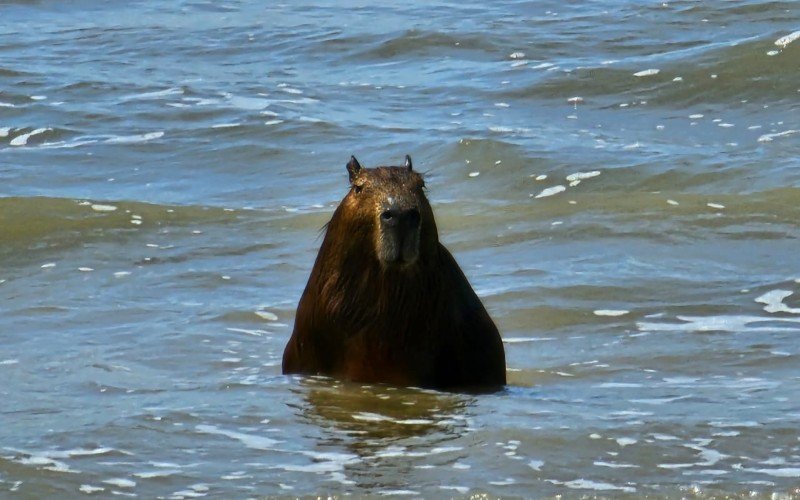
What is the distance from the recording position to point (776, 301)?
7844mm

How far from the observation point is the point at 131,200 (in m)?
10.9

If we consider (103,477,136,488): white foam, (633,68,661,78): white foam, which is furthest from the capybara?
(633,68,661,78): white foam

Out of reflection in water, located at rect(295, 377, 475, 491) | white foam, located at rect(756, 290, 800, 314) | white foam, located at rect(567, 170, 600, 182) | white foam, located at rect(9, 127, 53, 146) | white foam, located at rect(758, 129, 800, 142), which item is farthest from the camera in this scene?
white foam, located at rect(9, 127, 53, 146)

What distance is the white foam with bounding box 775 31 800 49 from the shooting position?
14648 millimetres

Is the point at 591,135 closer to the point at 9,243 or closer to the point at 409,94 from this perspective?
the point at 409,94

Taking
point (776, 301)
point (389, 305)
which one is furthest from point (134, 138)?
point (389, 305)

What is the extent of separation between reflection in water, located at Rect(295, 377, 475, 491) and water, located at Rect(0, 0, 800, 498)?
14 mm

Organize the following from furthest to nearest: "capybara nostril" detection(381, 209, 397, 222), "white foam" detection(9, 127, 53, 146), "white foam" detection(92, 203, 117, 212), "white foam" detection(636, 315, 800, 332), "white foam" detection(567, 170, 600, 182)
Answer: "white foam" detection(9, 127, 53, 146) → "white foam" detection(567, 170, 600, 182) → "white foam" detection(92, 203, 117, 212) → "white foam" detection(636, 315, 800, 332) → "capybara nostril" detection(381, 209, 397, 222)

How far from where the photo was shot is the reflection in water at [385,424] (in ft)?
15.9

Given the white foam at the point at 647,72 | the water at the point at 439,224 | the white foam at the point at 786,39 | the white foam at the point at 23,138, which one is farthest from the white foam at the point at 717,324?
the white foam at the point at 786,39

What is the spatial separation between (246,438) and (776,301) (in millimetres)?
3411

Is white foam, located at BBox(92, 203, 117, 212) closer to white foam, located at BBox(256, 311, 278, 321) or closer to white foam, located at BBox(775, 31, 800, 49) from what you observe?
white foam, located at BBox(256, 311, 278, 321)

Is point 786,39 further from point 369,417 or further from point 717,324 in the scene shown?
point 369,417

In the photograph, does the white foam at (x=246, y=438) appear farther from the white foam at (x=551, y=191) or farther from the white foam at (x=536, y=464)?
the white foam at (x=551, y=191)
